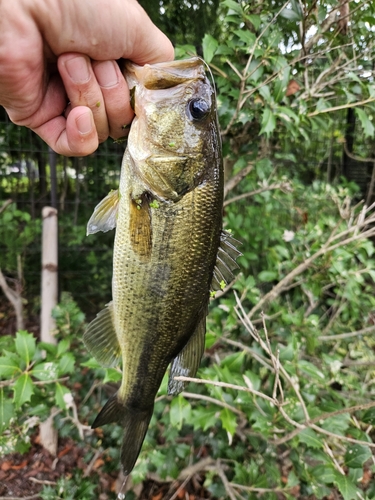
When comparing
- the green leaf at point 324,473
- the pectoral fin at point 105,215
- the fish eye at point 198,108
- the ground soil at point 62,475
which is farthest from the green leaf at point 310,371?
the fish eye at point 198,108

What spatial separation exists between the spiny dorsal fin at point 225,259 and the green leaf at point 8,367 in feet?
3.64

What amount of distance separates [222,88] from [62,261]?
2630mm

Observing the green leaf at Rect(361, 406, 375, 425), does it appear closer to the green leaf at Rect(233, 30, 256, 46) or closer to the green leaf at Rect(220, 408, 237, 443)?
the green leaf at Rect(220, 408, 237, 443)

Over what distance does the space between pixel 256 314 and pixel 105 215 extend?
1.72m

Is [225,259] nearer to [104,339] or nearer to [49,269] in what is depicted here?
[104,339]

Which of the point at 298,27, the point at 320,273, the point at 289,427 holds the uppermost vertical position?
the point at 298,27

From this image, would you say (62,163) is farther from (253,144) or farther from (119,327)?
(119,327)

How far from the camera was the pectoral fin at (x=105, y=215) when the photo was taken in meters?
1.36

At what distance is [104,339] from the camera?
151 centimetres

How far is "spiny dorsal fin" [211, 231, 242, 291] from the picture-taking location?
4.43ft

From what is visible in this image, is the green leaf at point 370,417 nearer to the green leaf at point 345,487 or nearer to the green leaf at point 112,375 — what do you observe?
the green leaf at point 345,487

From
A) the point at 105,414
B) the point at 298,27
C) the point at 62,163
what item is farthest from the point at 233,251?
the point at 62,163

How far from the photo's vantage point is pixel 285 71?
1938mm

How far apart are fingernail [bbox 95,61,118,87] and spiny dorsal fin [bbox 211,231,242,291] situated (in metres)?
0.62
